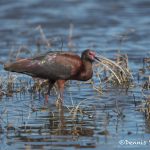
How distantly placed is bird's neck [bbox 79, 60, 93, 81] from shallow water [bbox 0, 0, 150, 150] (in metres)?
0.29

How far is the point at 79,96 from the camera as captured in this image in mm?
11148

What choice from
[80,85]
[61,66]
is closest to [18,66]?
[61,66]

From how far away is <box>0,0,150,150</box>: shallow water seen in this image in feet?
28.1

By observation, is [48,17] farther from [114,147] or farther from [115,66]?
[114,147]

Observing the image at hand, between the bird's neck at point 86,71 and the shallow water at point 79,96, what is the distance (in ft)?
0.96

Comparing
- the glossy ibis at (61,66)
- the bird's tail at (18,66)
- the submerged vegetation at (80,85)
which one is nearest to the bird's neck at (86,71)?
the glossy ibis at (61,66)

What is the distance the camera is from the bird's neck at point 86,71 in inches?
428

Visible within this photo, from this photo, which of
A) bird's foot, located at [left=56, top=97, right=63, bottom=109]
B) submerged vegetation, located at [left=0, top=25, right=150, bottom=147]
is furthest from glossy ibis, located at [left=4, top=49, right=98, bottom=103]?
bird's foot, located at [left=56, top=97, right=63, bottom=109]

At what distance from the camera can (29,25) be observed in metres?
18.6

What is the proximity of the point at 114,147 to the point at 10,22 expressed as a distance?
11.1m

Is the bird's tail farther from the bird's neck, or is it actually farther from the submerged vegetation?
the bird's neck

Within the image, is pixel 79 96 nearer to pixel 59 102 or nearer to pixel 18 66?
pixel 59 102

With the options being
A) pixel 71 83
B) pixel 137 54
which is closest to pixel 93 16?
pixel 137 54

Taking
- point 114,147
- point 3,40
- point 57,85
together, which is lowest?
point 114,147
